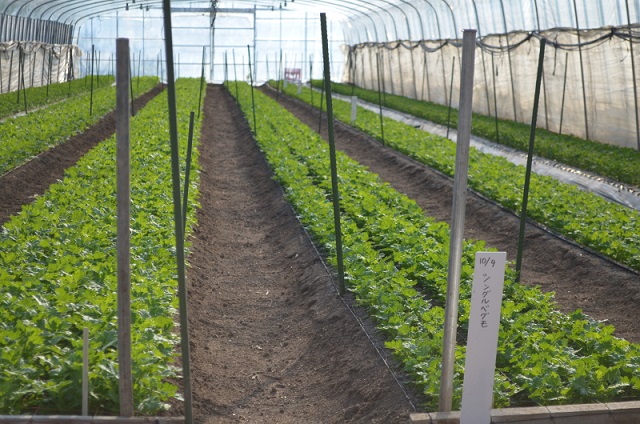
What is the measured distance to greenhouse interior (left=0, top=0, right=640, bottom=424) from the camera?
4.70 metres

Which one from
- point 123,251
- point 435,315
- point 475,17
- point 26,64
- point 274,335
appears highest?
point 475,17

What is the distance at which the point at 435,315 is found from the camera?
6.27m

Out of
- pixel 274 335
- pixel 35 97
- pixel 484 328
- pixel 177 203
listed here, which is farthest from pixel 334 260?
pixel 35 97

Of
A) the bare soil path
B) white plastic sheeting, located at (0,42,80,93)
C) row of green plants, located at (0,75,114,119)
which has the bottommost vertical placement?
the bare soil path

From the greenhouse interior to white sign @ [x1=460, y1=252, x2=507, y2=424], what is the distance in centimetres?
1

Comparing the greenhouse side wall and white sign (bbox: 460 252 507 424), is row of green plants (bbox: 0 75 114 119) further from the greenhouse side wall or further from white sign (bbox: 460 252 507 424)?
white sign (bbox: 460 252 507 424)

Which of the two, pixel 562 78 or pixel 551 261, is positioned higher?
pixel 562 78

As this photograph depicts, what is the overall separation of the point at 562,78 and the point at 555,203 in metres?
10.4

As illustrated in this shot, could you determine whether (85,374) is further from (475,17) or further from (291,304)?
(475,17)

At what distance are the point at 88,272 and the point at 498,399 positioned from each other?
3.35 meters

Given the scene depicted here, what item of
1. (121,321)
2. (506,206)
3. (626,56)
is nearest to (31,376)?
(121,321)

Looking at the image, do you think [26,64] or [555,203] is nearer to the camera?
[555,203]

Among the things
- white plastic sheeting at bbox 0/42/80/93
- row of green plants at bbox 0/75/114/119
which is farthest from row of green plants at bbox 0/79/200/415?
white plastic sheeting at bbox 0/42/80/93

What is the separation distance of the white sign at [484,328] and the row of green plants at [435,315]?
1.20 ft
